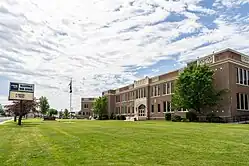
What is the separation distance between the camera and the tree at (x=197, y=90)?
34.3 metres

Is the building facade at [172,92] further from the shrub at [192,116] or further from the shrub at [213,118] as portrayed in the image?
the shrub at [192,116]

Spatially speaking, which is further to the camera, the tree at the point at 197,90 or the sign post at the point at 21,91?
the sign post at the point at 21,91

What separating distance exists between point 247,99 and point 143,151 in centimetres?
3033

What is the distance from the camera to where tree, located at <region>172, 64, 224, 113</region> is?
1350 inches

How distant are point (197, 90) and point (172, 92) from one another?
11.9 m

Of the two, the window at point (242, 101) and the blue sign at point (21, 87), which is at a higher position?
the blue sign at point (21, 87)

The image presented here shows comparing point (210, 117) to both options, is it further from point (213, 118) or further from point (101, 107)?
point (101, 107)

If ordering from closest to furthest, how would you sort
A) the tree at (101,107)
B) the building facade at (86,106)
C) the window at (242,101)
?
the window at (242,101) → the tree at (101,107) → the building facade at (86,106)

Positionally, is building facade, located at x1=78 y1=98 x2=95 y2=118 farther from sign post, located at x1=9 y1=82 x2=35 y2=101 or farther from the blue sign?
sign post, located at x1=9 y1=82 x2=35 y2=101

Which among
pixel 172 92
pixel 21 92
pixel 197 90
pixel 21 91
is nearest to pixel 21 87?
pixel 21 91

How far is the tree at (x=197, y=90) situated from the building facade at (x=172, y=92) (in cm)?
123

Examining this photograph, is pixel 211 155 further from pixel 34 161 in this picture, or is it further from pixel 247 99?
pixel 247 99

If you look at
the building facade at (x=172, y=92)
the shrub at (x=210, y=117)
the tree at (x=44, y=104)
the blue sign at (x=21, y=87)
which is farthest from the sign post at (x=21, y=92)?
the tree at (x=44, y=104)

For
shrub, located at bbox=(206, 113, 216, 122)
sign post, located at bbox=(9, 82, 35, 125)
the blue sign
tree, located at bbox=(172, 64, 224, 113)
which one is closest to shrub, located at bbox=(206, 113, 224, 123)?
shrub, located at bbox=(206, 113, 216, 122)
